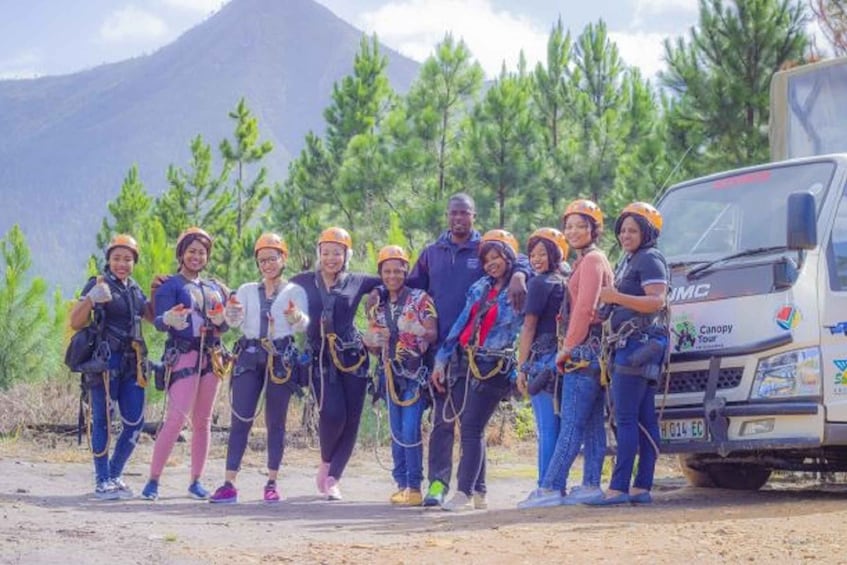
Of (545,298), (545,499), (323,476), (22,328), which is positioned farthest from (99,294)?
(22,328)

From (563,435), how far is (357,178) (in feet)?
62.7

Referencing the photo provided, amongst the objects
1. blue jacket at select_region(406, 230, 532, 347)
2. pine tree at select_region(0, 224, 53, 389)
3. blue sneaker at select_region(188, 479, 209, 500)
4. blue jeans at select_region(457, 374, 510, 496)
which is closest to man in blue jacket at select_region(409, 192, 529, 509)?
blue jacket at select_region(406, 230, 532, 347)

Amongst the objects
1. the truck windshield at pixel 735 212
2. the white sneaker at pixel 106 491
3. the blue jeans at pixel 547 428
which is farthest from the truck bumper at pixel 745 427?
the white sneaker at pixel 106 491

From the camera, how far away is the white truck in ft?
27.6

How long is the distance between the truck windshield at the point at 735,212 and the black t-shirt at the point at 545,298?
3.57 feet

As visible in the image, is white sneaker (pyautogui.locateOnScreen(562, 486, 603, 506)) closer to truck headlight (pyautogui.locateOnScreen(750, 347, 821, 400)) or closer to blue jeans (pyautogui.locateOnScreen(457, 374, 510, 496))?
blue jeans (pyautogui.locateOnScreen(457, 374, 510, 496))

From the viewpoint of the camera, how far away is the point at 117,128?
15575 centimetres

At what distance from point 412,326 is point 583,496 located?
162cm

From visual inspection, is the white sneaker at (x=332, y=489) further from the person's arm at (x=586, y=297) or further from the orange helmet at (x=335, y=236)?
the person's arm at (x=586, y=297)

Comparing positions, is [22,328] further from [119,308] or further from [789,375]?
[789,375]

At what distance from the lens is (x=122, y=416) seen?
9602 mm

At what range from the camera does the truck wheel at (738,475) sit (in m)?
10.4

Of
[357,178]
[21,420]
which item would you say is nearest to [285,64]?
[357,178]

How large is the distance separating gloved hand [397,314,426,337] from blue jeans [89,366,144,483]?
6.40 feet
